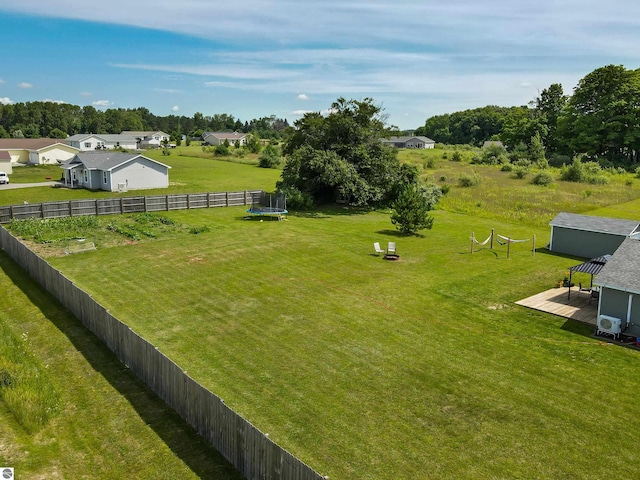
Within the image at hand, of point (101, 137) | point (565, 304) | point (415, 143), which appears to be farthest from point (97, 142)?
point (565, 304)

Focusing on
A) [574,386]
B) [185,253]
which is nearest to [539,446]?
[574,386]

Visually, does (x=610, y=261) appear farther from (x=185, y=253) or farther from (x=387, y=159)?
(x=387, y=159)

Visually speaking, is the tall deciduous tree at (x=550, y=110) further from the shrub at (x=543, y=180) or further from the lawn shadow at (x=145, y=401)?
the lawn shadow at (x=145, y=401)

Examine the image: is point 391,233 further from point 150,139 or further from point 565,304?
point 150,139

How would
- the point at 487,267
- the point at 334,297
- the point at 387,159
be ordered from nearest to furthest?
the point at 334,297, the point at 487,267, the point at 387,159

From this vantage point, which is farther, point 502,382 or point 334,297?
point 334,297

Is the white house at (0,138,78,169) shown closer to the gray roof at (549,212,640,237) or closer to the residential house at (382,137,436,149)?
the gray roof at (549,212,640,237)

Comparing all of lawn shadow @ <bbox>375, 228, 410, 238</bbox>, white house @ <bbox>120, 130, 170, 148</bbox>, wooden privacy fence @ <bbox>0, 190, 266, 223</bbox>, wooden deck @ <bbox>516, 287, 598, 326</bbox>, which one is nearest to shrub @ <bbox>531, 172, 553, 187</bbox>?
lawn shadow @ <bbox>375, 228, 410, 238</bbox>
